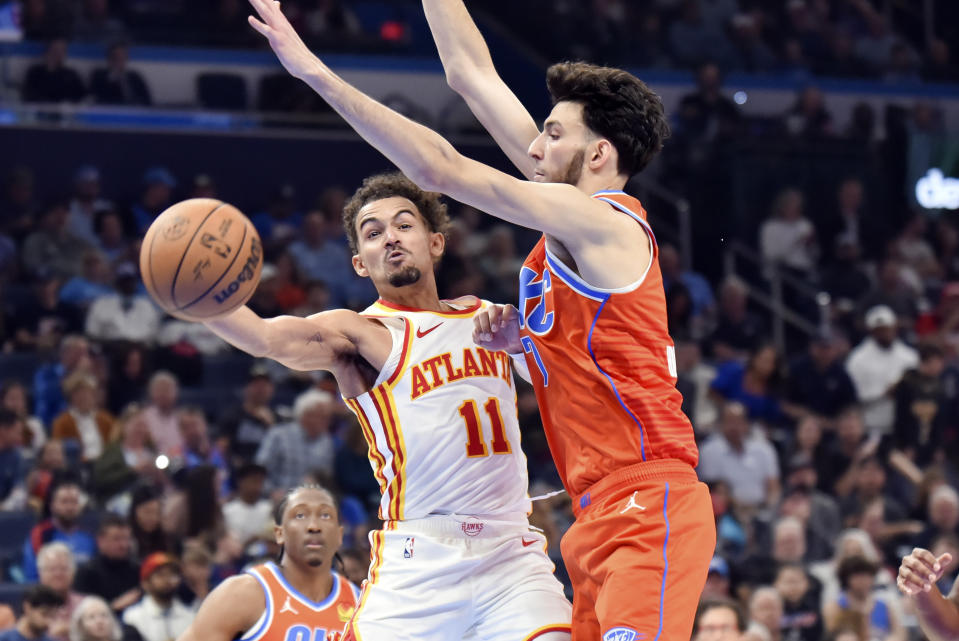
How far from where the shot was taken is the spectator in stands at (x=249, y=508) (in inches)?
420

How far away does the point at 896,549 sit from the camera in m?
12.0

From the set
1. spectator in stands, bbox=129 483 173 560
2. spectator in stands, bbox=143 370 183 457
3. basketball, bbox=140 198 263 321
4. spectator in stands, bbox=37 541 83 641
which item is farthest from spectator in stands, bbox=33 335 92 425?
basketball, bbox=140 198 263 321

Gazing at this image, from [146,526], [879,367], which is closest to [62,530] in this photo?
[146,526]

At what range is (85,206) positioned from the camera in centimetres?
1427

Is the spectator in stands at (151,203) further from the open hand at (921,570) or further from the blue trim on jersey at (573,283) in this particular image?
the open hand at (921,570)

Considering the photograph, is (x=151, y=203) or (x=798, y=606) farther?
(x=151, y=203)

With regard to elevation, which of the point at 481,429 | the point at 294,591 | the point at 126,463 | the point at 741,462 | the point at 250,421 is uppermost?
the point at 481,429

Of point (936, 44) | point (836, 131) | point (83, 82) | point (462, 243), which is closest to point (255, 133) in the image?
point (83, 82)

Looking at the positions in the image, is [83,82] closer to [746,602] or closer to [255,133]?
[255,133]

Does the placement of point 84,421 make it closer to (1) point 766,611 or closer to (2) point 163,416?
(2) point 163,416

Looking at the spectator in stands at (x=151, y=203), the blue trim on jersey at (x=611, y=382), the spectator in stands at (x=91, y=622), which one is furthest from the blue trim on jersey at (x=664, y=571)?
the spectator in stands at (x=151, y=203)

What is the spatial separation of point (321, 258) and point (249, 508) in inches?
161

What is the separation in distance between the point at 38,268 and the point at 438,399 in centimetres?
909

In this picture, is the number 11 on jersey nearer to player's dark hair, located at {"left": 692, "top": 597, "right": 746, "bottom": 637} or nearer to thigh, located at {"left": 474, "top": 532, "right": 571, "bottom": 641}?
thigh, located at {"left": 474, "top": 532, "right": 571, "bottom": 641}
